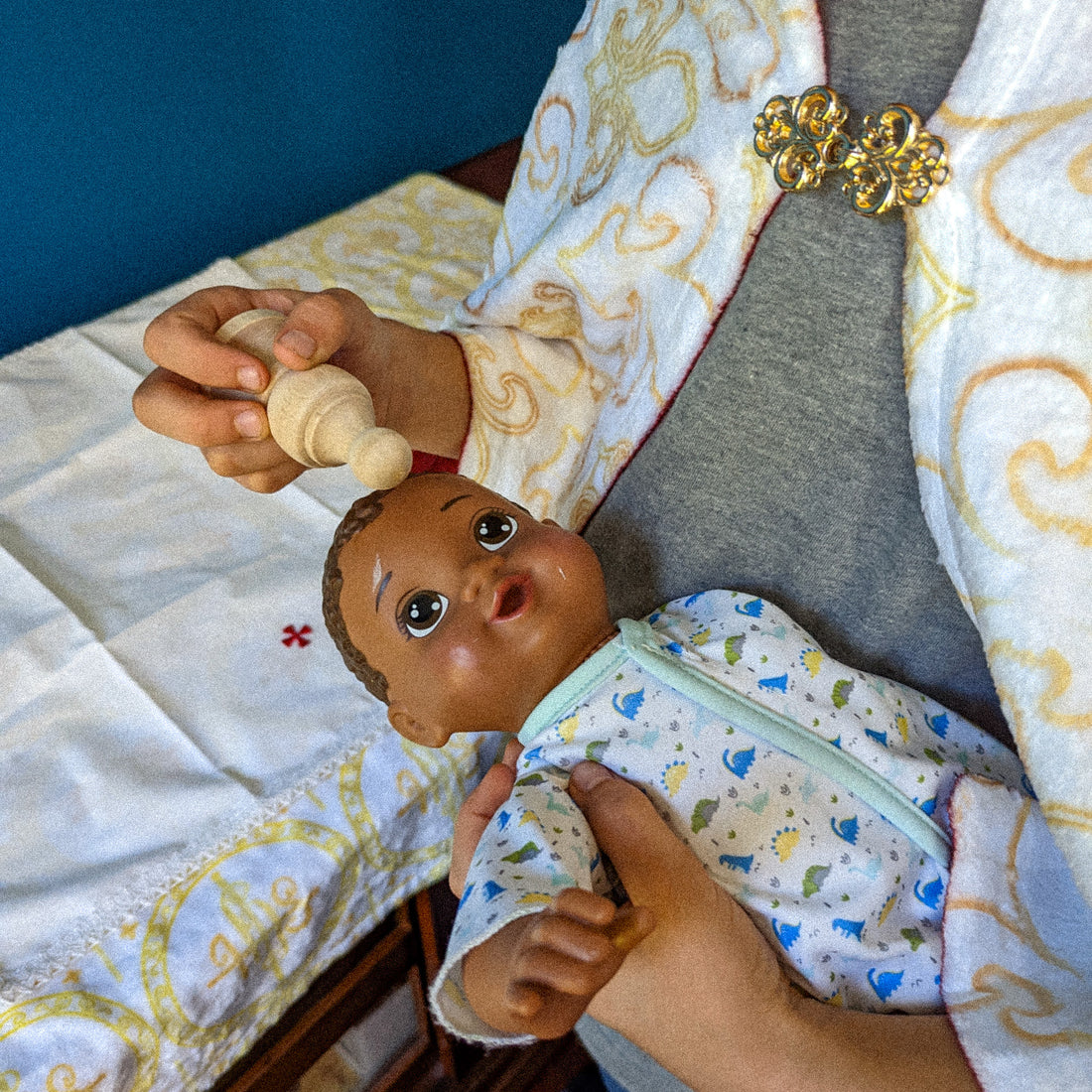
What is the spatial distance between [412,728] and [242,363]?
0.93ft

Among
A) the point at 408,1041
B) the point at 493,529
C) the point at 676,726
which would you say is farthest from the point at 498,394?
the point at 408,1041

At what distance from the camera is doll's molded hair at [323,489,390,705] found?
70 cm

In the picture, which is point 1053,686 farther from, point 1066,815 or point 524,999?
point 524,999

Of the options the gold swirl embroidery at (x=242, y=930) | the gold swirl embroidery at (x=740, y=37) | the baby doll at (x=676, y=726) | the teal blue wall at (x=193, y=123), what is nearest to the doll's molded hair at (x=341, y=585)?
the baby doll at (x=676, y=726)

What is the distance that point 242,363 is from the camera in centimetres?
60

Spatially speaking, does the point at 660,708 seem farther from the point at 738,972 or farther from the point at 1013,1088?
the point at 1013,1088

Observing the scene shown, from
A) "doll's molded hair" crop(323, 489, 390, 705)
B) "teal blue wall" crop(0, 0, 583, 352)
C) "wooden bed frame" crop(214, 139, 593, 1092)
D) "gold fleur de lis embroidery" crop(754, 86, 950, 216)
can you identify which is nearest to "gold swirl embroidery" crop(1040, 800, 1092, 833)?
"gold fleur de lis embroidery" crop(754, 86, 950, 216)

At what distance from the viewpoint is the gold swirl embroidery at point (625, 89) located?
2.07 feet

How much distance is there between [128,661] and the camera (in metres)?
0.99

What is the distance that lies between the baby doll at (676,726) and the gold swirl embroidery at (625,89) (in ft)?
0.85

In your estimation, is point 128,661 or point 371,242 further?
point 371,242

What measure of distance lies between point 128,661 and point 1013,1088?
0.84 m

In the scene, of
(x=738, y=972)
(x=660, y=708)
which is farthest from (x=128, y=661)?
(x=738, y=972)

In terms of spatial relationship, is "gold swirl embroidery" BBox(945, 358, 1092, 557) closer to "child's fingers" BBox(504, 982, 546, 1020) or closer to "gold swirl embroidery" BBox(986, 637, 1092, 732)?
"gold swirl embroidery" BBox(986, 637, 1092, 732)
